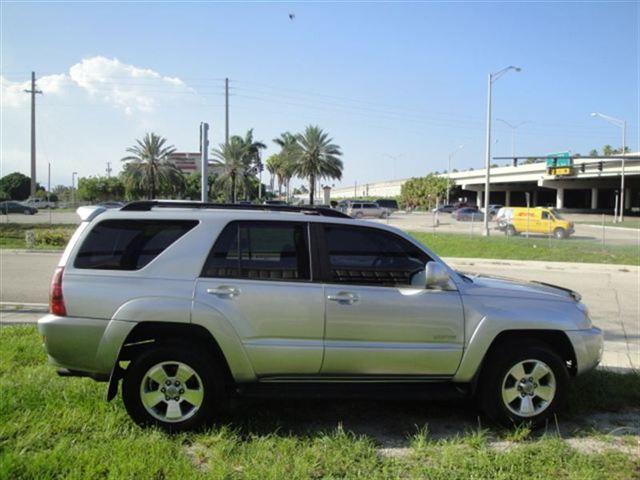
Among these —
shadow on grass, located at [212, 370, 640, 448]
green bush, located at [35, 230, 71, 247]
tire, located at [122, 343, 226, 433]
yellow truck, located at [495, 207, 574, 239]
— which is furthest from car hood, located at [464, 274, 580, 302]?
yellow truck, located at [495, 207, 574, 239]

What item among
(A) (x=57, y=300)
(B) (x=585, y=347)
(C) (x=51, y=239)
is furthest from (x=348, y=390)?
(C) (x=51, y=239)

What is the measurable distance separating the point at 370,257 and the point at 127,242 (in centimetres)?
195

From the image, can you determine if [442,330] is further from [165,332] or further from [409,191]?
[409,191]

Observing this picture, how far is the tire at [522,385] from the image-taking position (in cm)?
421

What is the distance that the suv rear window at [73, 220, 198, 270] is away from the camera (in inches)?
162

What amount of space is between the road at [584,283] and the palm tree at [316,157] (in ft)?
119

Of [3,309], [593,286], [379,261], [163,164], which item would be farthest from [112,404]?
[163,164]

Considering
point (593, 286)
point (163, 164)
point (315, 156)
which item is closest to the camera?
point (593, 286)

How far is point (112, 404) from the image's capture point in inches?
177

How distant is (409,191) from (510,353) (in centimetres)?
10578

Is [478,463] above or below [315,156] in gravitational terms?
below

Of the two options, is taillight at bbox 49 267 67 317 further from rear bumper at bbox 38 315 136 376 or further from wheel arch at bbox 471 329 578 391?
wheel arch at bbox 471 329 578 391

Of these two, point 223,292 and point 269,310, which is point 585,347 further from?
point 223,292

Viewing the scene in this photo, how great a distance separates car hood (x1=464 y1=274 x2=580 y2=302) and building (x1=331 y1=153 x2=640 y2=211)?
51.7 meters
